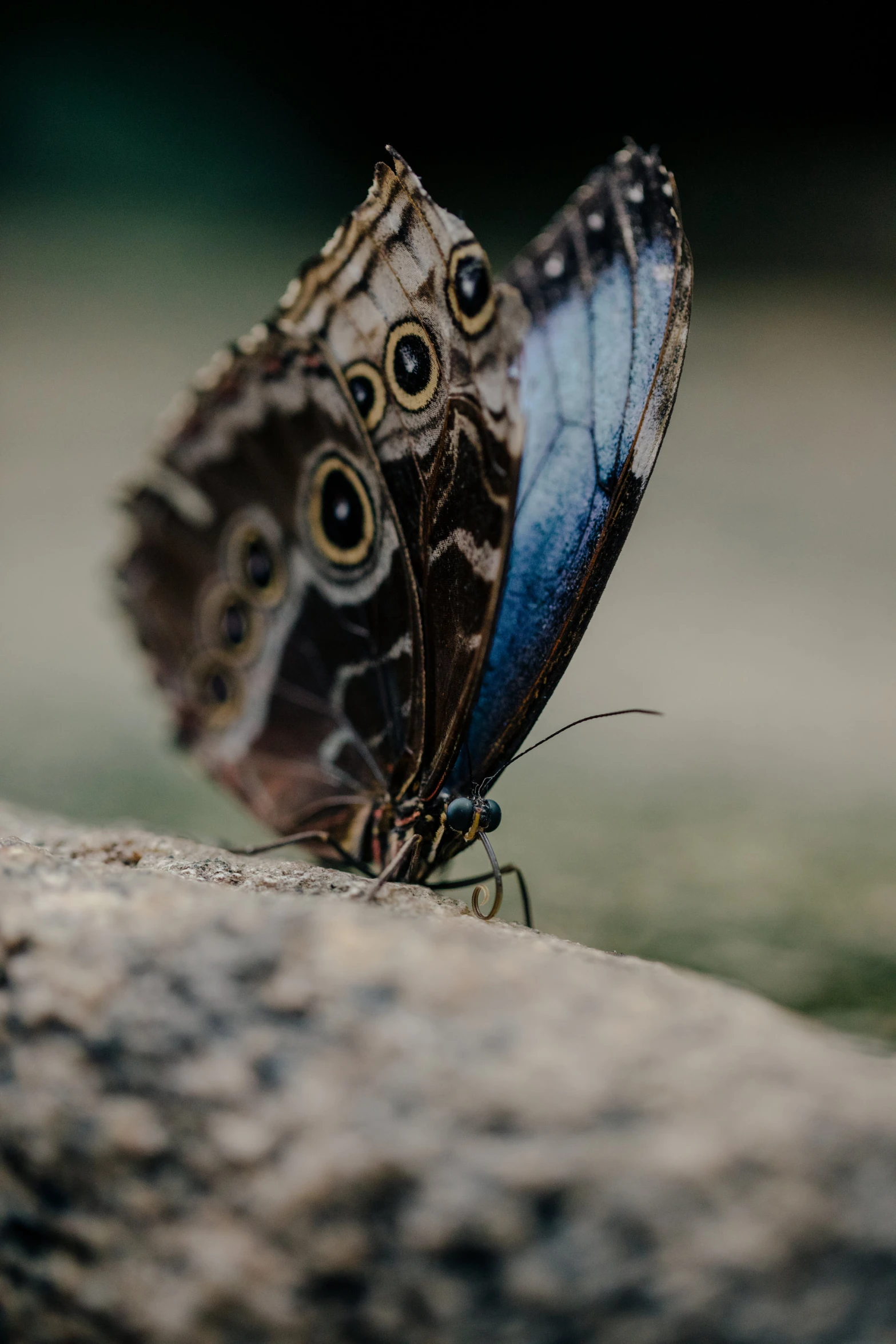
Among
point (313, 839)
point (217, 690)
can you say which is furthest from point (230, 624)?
point (313, 839)

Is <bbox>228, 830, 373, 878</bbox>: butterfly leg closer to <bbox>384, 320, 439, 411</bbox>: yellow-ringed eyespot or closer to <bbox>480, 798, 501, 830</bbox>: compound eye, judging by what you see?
<bbox>480, 798, 501, 830</bbox>: compound eye

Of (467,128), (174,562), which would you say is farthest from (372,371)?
(467,128)

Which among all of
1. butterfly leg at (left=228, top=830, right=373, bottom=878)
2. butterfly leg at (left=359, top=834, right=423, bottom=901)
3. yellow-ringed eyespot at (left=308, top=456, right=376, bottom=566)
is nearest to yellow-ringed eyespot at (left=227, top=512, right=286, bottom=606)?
yellow-ringed eyespot at (left=308, top=456, right=376, bottom=566)

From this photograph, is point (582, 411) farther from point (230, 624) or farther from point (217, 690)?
point (217, 690)

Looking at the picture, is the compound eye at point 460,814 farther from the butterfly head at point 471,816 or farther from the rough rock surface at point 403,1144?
the rough rock surface at point 403,1144

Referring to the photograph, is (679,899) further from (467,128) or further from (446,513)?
(467,128)
